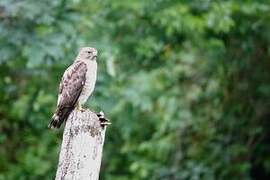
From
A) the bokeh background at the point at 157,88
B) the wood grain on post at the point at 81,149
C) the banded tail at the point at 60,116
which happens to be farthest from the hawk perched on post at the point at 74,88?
the bokeh background at the point at 157,88

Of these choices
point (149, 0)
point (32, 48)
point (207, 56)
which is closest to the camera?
point (32, 48)

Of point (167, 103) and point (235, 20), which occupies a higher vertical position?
point (235, 20)

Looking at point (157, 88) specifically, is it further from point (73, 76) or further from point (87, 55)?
point (73, 76)

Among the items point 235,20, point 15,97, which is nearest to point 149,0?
point 235,20

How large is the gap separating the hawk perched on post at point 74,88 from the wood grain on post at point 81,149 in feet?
2.75

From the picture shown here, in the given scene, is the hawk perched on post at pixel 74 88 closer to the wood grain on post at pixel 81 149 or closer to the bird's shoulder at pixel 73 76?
the bird's shoulder at pixel 73 76

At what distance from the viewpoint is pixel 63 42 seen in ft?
27.5

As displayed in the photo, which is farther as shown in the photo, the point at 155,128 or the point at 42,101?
the point at 155,128

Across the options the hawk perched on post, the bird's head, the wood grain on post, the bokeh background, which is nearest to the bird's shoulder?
the hawk perched on post

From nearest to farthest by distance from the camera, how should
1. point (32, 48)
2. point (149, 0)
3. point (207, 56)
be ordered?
point (32, 48) < point (149, 0) < point (207, 56)

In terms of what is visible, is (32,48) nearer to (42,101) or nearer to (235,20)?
(42,101)

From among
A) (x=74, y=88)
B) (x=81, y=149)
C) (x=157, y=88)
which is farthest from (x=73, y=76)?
(x=157, y=88)

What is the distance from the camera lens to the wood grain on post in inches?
171

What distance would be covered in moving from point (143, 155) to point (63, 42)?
109 inches
